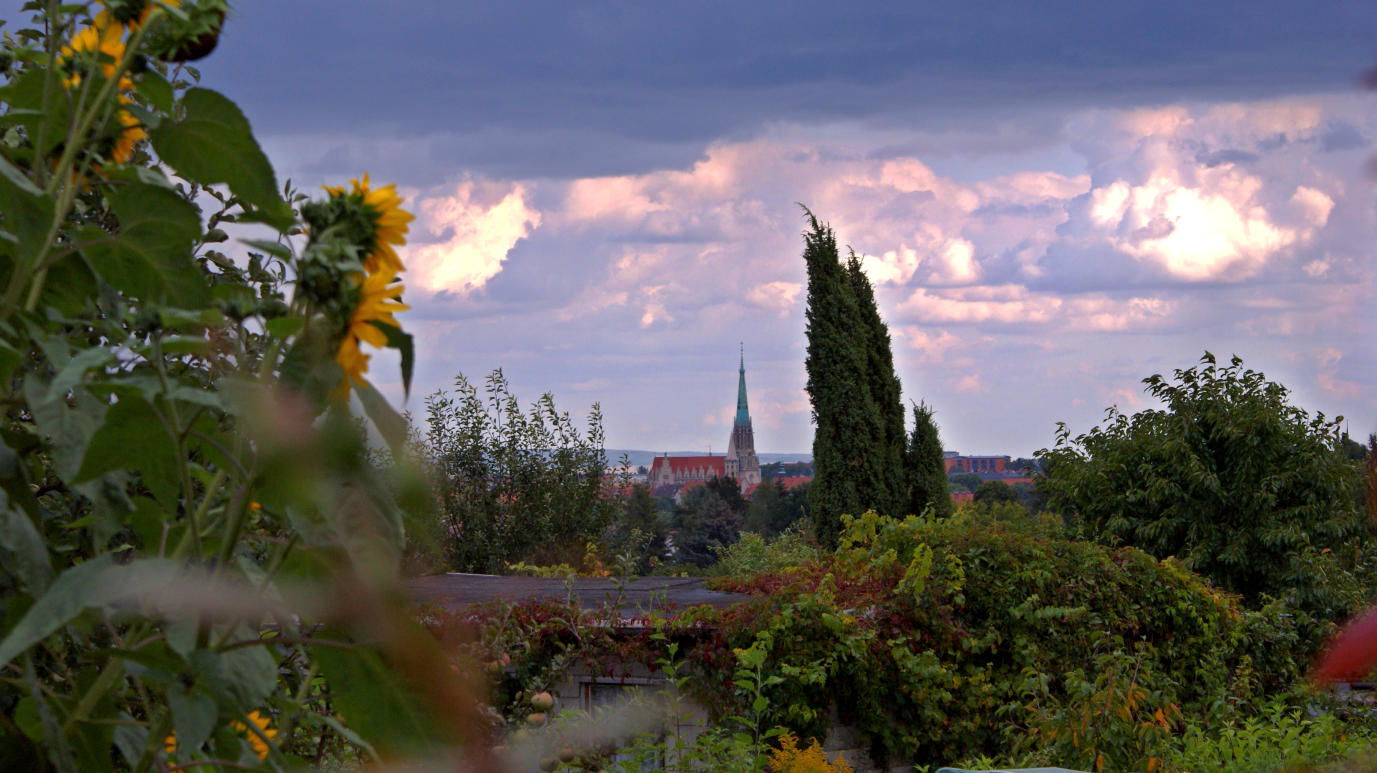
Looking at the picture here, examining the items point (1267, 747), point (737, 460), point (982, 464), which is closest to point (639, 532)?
point (1267, 747)

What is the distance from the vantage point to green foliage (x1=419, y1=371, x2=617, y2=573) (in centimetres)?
1110

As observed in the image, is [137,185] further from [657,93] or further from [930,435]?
[930,435]

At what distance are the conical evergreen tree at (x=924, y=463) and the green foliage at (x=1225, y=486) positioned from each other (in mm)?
3432

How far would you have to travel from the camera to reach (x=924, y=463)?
15.9 meters

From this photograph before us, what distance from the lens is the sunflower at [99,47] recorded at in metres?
0.90

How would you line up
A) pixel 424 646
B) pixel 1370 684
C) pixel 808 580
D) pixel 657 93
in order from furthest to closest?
1. pixel 808 580
2. pixel 657 93
3. pixel 424 646
4. pixel 1370 684

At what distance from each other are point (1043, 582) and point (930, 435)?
979 cm

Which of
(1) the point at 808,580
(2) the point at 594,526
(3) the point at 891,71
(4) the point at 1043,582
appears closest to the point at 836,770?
(1) the point at 808,580

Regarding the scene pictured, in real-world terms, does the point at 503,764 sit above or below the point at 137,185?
below

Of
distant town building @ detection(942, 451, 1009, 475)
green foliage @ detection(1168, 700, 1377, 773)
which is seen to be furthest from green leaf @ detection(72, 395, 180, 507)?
distant town building @ detection(942, 451, 1009, 475)

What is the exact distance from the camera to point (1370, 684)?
45 cm

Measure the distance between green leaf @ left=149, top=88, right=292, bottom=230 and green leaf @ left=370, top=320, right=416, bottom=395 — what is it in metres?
0.25

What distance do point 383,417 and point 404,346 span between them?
0.05 m

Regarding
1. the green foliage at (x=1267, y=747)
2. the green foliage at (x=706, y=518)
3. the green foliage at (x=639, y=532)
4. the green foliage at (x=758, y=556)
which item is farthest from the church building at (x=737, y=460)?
the green foliage at (x=1267, y=747)
